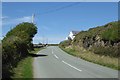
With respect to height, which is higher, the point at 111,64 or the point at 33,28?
the point at 33,28

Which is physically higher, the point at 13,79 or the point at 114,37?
the point at 114,37

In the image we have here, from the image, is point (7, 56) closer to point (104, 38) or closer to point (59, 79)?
point (59, 79)

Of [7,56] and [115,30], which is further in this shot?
[115,30]

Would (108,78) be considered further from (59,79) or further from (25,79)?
(25,79)

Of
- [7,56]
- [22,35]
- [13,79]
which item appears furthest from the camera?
[22,35]

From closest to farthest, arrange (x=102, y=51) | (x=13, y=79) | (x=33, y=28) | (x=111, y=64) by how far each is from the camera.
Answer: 1. (x=13, y=79)
2. (x=111, y=64)
3. (x=102, y=51)
4. (x=33, y=28)

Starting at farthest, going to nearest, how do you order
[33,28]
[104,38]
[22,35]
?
[33,28] → [22,35] → [104,38]

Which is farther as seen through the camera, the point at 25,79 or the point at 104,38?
the point at 104,38

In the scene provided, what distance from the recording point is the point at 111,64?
27.1m

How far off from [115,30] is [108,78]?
57.1ft

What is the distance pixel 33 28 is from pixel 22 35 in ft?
19.6

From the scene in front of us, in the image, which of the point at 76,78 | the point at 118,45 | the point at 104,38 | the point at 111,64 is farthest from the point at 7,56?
the point at 104,38

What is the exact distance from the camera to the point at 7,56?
22734 mm

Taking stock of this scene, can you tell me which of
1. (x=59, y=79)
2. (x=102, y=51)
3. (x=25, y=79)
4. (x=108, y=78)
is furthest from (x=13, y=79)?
(x=102, y=51)
